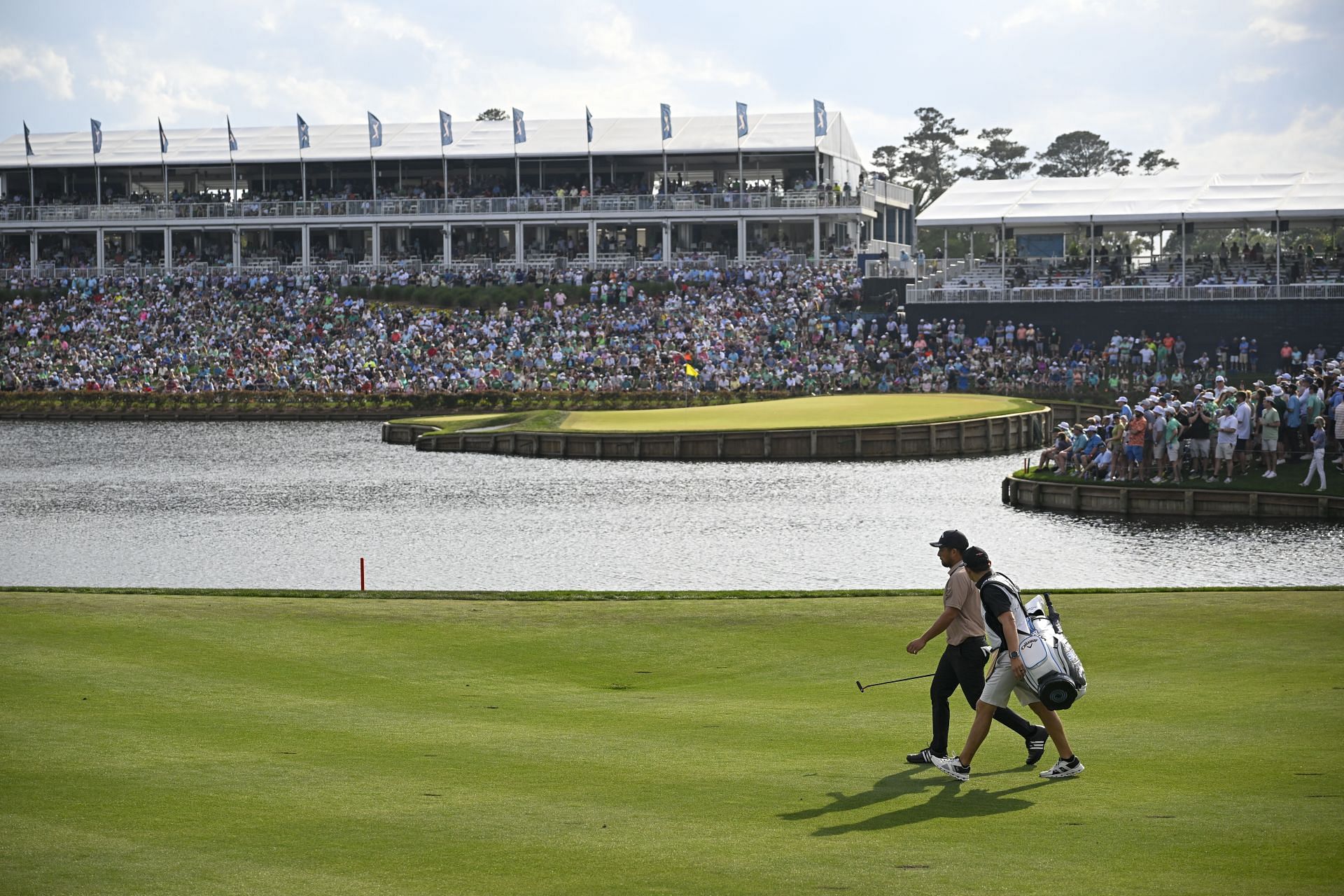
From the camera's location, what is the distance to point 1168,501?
109 ft

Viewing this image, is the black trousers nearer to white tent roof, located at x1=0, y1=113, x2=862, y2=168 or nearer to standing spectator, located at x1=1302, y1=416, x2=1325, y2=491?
standing spectator, located at x1=1302, y1=416, x2=1325, y2=491

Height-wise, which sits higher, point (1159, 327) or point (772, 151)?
point (772, 151)

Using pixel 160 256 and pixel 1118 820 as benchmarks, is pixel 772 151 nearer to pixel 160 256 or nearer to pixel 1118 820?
pixel 160 256

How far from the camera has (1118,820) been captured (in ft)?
30.9

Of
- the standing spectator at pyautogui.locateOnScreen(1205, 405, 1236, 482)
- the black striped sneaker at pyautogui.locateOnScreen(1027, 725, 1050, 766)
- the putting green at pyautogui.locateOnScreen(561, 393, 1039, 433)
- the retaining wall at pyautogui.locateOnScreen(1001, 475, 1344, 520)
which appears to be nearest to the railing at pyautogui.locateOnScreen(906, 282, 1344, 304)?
the putting green at pyautogui.locateOnScreen(561, 393, 1039, 433)

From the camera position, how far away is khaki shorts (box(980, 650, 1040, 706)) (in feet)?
34.7

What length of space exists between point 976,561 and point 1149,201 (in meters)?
57.9

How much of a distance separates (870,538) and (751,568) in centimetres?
455

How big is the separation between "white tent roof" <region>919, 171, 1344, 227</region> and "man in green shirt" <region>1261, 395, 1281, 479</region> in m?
31.0

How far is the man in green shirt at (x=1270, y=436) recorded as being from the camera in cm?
3294

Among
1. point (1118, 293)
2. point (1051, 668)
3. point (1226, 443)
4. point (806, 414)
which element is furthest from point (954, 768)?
point (1118, 293)

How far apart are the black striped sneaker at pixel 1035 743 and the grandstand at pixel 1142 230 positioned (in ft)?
170

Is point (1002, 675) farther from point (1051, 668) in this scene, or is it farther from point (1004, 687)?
point (1051, 668)

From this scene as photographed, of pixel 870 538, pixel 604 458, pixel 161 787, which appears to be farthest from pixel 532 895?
pixel 604 458
